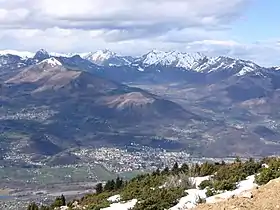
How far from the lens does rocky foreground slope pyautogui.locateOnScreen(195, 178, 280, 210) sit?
23.8m

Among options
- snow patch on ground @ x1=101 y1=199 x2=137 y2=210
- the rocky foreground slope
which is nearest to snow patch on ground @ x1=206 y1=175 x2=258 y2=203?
the rocky foreground slope

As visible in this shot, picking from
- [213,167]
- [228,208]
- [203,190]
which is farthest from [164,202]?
[213,167]

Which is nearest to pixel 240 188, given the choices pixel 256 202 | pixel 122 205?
pixel 122 205

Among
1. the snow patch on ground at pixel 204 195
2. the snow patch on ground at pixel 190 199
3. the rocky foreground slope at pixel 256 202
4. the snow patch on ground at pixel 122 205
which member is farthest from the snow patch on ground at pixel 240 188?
the snow patch on ground at pixel 122 205

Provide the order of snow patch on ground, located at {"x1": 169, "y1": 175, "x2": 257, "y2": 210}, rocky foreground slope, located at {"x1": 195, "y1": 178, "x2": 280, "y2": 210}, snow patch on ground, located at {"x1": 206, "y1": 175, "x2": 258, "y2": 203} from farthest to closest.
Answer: snow patch on ground, located at {"x1": 206, "y1": 175, "x2": 258, "y2": 203}, snow patch on ground, located at {"x1": 169, "y1": 175, "x2": 257, "y2": 210}, rocky foreground slope, located at {"x1": 195, "y1": 178, "x2": 280, "y2": 210}

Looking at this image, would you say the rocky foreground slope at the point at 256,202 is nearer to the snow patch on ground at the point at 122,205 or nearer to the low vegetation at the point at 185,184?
the low vegetation at the point at 185,184

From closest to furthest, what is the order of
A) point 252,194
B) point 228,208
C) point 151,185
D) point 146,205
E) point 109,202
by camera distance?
1. point 228,208
2. point 252,194
3. point 146,205
4. point 109,202
5. point 151,185

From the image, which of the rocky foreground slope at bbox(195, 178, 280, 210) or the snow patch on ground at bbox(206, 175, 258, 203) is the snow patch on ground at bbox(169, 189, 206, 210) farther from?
the rocky foreground slope at bbox(195, 178, 280, 210)

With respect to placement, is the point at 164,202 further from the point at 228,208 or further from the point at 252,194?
the point at 228,208

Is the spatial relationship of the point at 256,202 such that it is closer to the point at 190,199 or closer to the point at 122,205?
the point at 190,199

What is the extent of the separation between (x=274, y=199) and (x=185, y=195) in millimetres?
11865

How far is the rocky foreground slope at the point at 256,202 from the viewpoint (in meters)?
23.8

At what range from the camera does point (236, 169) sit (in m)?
42.4

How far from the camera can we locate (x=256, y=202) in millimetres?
24688
